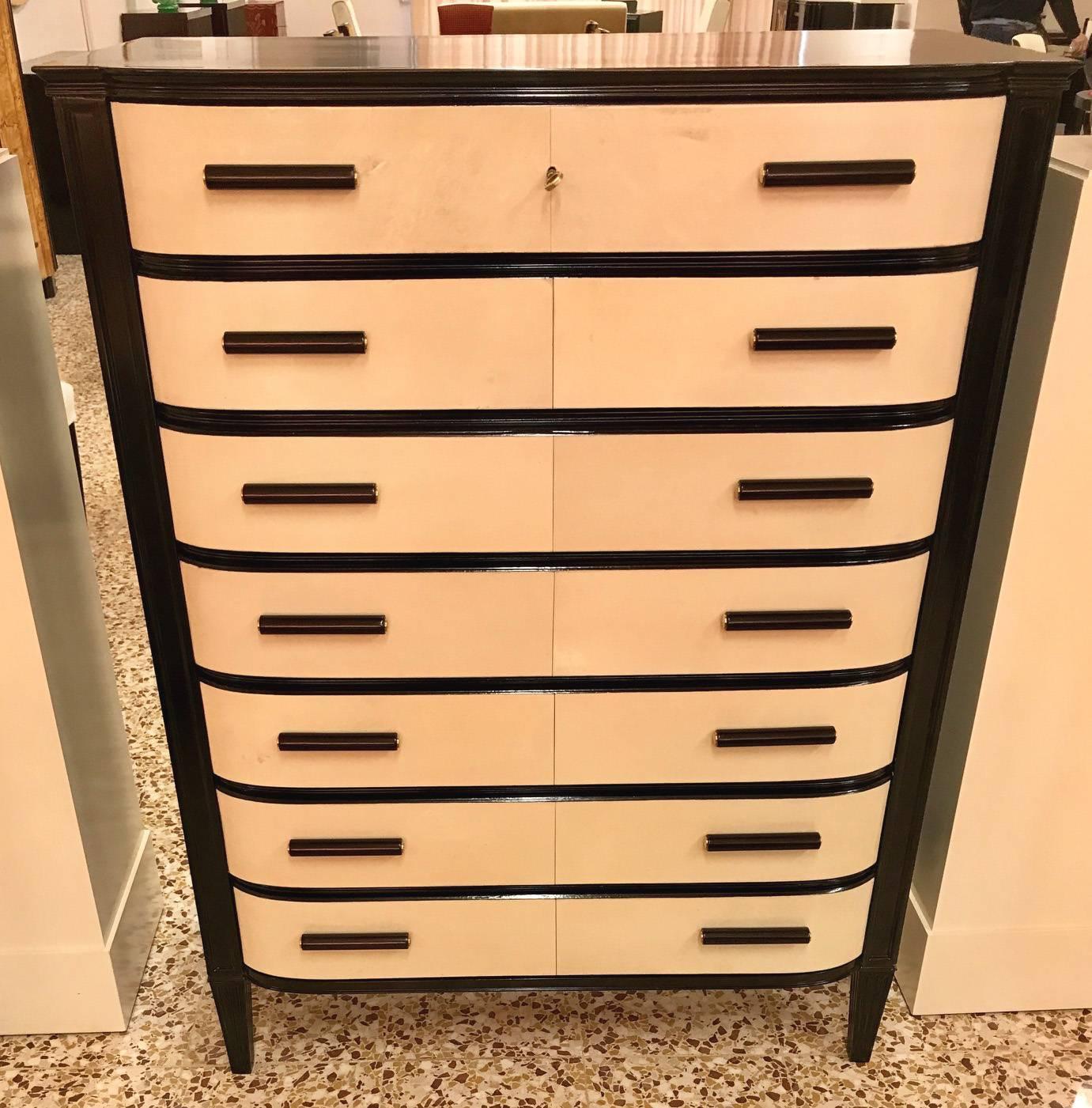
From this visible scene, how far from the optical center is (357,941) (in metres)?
1.41

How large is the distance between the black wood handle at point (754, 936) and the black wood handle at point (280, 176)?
103 centimetres

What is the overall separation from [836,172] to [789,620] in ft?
1.60

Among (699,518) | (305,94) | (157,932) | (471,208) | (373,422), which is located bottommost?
(157,932)

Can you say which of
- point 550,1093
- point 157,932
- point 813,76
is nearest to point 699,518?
point 813,76

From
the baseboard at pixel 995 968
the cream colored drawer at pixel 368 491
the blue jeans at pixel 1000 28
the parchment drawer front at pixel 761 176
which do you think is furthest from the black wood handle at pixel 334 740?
the blue jeans at pixel 1000 28

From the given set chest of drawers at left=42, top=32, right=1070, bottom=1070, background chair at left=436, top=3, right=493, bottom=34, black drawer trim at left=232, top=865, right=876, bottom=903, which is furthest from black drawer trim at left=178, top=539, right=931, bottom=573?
background chair at left=436, top=3, right=493, bottom=34

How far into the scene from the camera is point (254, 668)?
4.12 ft

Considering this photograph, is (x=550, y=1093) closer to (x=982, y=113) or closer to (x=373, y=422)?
(x=373, y=422)

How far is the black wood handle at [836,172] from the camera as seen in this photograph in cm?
102

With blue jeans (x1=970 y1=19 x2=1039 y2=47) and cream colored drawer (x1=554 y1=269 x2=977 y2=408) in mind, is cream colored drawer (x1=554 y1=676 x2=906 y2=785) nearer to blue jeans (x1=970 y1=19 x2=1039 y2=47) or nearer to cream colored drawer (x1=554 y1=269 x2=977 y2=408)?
cream colored drawer (x1=554 y1=269 x2=977 y2=408)

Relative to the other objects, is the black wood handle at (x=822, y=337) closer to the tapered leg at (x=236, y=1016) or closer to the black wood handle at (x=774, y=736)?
the black wood handle at (x=774, y=736)

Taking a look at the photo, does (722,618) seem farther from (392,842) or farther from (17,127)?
(17,127)

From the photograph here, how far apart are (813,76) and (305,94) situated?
0.47 m

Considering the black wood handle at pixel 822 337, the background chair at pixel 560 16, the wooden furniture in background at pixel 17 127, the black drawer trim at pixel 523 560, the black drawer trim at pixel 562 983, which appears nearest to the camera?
the black wood handle at pixel 822 337
